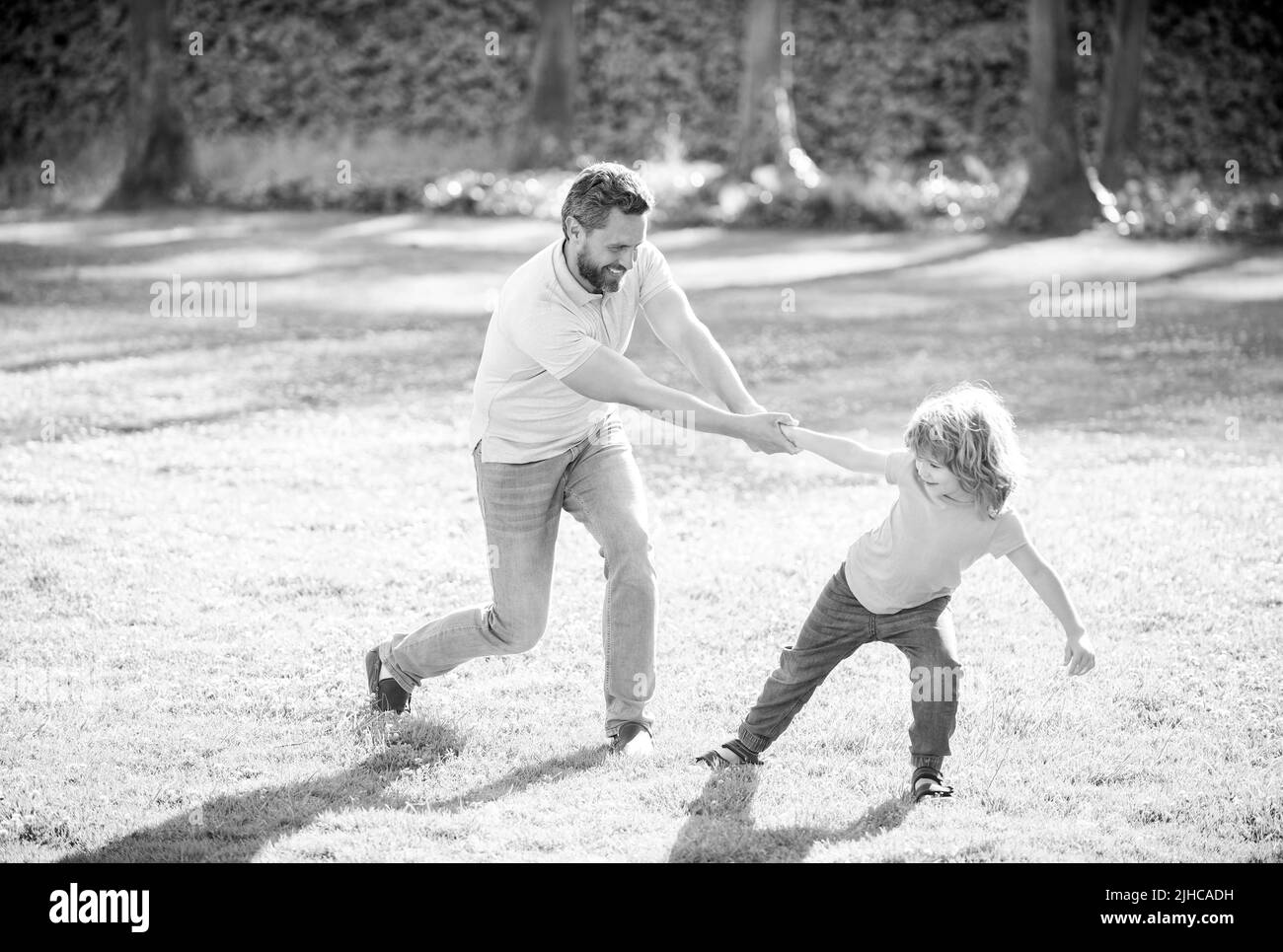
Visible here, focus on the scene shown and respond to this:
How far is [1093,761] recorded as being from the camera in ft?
16.7

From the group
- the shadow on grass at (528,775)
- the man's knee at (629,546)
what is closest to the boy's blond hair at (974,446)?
the man's knee at (629,546)

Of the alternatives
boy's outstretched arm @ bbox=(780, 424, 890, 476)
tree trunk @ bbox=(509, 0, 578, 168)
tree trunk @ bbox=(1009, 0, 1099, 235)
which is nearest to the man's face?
boy's outstretched arm @ bbox=(780, 424, 890, 476)

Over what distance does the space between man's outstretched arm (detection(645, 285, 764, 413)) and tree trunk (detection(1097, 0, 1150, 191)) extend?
54.1ft

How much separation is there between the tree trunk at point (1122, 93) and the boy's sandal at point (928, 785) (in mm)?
17052

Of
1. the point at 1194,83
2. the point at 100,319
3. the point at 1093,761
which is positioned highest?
the point at 1194,83

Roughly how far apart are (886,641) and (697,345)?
1310 mm

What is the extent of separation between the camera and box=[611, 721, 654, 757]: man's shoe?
514 centimetres

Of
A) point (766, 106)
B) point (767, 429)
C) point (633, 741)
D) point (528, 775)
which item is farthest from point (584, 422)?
point (766, 106)

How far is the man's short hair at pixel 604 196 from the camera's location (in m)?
4.78

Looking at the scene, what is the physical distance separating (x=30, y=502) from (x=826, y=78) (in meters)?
17.5

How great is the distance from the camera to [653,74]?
23.7 meters

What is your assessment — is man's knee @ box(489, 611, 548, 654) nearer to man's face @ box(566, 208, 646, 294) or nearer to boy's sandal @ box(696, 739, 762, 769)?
boy's sandal @ box(696, 739, 762, 769)
